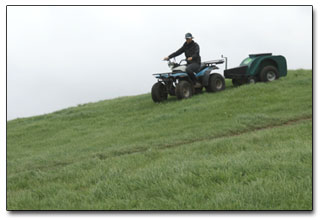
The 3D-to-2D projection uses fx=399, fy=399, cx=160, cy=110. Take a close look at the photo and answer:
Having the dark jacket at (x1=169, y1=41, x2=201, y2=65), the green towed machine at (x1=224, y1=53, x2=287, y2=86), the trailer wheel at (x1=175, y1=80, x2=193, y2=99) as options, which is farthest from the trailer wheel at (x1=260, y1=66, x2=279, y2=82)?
the trailer wheel at (x1=175, y1=80, x2=193, y2=99)

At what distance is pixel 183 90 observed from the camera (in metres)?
16.9

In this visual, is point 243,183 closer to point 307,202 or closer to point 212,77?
point 307,202

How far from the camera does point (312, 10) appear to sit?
635cm

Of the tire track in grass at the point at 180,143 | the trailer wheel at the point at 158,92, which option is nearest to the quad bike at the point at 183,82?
the trailer wheel at the point at 158,92

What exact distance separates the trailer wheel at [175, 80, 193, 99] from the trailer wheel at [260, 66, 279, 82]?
3.68 metres

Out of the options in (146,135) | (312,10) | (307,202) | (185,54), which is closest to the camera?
(307,202)

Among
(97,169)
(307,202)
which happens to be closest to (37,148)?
(97,169)

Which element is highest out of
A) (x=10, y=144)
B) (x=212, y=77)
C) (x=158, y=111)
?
(x=212, y=77)

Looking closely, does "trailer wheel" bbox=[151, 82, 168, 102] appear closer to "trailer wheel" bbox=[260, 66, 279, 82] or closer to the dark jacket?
the dark jacket

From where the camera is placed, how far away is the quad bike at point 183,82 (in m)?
16.9

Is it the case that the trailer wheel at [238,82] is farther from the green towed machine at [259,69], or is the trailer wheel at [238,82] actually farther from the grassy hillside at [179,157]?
the grassy hillside at [179,157]

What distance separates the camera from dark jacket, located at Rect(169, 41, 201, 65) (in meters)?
17.0

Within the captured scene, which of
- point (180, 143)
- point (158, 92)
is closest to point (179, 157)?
point (180, 143)

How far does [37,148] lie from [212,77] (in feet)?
27.8
